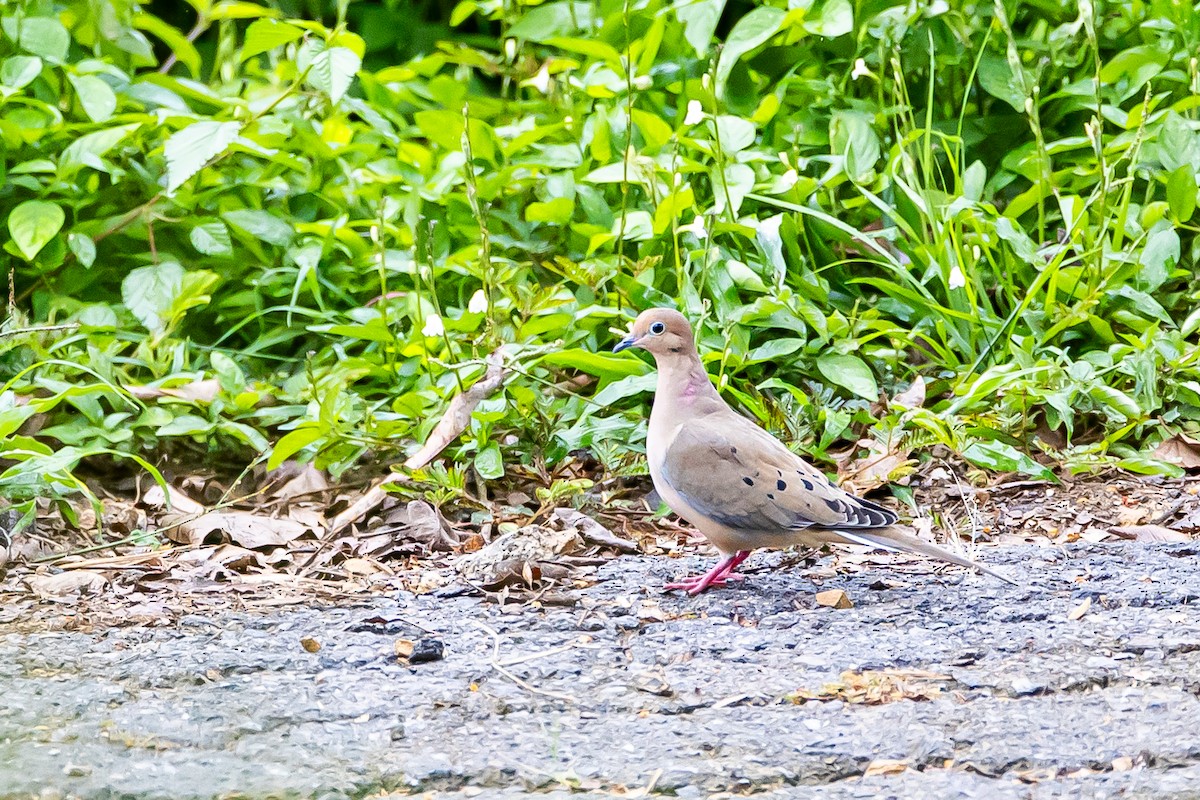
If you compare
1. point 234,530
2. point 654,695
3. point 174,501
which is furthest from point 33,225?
point 654,695

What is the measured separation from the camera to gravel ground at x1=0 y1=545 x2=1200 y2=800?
231cm

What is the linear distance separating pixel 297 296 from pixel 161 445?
2.69ft

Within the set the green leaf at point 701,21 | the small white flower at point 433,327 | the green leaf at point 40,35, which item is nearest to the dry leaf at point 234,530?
the small white flower at point 433,327

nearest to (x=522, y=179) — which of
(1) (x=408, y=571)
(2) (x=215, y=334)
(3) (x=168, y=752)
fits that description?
(2) (x=215, y=334)

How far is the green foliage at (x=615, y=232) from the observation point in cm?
440

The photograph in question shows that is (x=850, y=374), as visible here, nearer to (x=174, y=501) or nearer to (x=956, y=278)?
(x=956, y=278)

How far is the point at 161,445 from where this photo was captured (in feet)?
14.9

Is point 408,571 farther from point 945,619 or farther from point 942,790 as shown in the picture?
point 942,790

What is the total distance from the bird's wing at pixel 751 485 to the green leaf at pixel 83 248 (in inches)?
94.2

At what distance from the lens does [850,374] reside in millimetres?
4461

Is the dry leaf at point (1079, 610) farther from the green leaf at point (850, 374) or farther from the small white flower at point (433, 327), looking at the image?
the small white flower at point (433, 327)

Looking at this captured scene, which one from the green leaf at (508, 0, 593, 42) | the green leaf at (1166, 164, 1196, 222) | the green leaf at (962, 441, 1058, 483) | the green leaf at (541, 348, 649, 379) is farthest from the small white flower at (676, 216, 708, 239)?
the green leaf at (508, 0, 593, 42)

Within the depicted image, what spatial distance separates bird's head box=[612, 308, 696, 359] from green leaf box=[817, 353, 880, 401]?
67 centimetres

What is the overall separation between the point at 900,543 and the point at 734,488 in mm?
429
